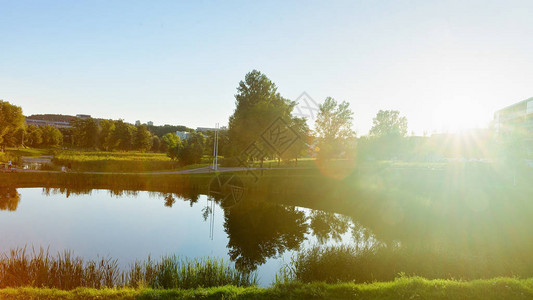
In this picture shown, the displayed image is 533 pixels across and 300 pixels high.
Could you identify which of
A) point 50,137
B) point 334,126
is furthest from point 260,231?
point 50,137

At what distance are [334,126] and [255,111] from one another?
2788cm

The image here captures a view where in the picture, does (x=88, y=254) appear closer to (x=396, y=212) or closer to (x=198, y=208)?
(x=198, y=208)

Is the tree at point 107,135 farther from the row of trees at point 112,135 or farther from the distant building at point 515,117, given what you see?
the distant building at point 515,117

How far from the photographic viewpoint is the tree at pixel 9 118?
63.4 metres

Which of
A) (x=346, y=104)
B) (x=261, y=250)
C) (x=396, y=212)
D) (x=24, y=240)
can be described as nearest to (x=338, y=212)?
(x=396, y=212)

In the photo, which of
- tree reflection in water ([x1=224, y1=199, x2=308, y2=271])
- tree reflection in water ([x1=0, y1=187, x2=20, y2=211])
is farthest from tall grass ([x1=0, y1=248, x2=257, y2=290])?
tree reflection in water ([x1=0, y1=187, x2=20, y2=211])

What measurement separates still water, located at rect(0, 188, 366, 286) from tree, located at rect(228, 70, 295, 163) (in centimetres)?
1585

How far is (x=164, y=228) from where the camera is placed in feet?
73.2

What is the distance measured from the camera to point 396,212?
26.9 meters

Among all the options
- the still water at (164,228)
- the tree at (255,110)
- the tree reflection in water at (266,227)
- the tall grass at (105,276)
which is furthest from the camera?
the tree at (255,110)

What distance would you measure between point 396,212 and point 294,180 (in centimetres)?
1723

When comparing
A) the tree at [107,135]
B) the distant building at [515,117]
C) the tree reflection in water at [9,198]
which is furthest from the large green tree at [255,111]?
the tree at [107,135]

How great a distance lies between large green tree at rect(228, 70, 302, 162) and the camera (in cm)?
4575

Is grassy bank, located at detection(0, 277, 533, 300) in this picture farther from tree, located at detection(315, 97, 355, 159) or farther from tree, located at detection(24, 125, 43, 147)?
tree, located at detection(24, 125, 43, 147)
